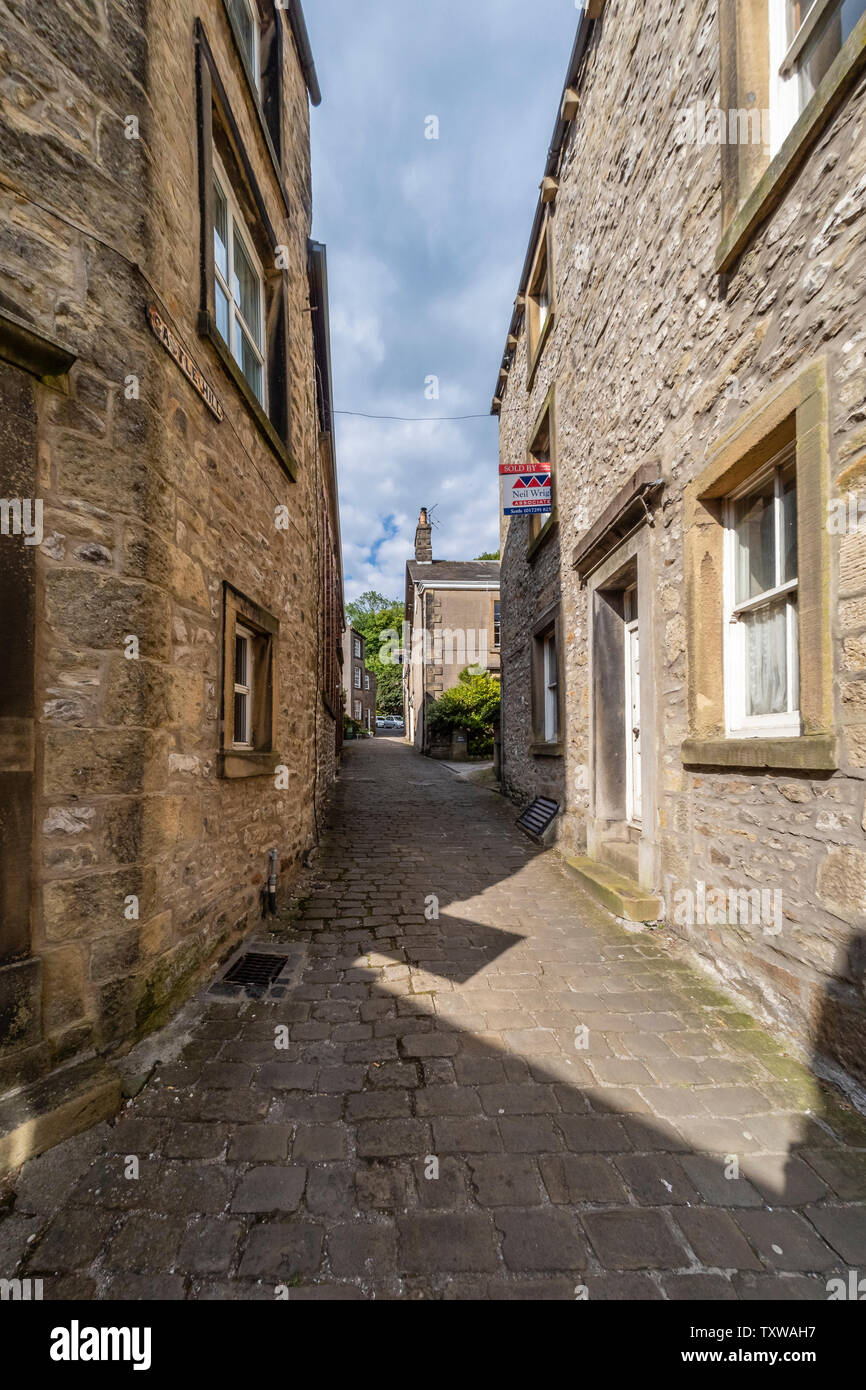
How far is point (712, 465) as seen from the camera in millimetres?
3416

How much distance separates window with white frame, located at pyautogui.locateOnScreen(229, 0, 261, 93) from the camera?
4844 mm

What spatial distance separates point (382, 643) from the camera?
→ 5253cm

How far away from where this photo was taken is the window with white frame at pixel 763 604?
121 inches

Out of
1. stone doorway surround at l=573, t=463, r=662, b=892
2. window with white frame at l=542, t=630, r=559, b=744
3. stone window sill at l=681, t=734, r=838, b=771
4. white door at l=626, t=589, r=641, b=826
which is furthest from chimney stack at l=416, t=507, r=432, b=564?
stone window sill at l=681, t=734, r=838, b=771

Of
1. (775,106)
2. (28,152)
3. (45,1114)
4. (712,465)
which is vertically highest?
(775,106)

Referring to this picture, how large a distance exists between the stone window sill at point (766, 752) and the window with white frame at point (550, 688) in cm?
395

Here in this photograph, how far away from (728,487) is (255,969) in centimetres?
427

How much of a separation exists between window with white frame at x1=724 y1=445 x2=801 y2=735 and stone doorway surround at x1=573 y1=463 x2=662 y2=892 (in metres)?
0.68
